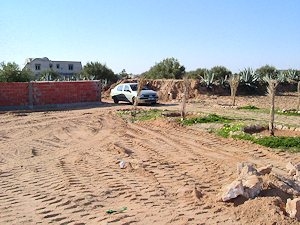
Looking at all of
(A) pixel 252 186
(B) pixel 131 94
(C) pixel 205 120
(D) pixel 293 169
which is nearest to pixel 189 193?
(A) pixel 252 186

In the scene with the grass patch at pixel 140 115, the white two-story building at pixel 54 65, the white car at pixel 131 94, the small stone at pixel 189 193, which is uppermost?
the white two-story building at pixel 54 65

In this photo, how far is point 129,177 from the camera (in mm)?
7238

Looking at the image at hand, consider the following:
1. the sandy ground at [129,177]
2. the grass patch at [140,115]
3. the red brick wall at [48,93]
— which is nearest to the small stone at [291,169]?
the sandy ground at [129,177]

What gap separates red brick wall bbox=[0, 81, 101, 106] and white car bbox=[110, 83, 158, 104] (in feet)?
4.73

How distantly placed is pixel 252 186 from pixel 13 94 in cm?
1931

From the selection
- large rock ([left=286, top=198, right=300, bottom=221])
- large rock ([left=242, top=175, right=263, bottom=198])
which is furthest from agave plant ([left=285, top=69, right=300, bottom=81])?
large rock ([left=286, top=198, right=300, bottom=221])

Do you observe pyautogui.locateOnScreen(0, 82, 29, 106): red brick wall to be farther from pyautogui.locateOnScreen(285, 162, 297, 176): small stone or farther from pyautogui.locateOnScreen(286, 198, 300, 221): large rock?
pyautogui.locateOnScreen(286, 198, 300, 221): large rock

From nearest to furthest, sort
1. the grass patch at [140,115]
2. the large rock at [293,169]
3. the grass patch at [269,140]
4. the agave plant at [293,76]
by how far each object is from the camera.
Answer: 1. the large rock at [293,169]
2. the grass patch at [269,140]
3. the grass patch at [140,115]
4. the agave plant at [293,76]

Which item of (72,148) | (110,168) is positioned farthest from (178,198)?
(72,148)

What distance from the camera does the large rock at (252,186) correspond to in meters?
5.62

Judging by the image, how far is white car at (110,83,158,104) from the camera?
24062 mm

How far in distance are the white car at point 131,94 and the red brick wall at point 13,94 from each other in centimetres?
615

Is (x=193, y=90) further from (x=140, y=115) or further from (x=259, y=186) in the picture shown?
(x=259, y=186)

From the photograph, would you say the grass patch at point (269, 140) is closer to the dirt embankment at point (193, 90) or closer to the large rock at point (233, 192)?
the large rock at point (233, 192)
